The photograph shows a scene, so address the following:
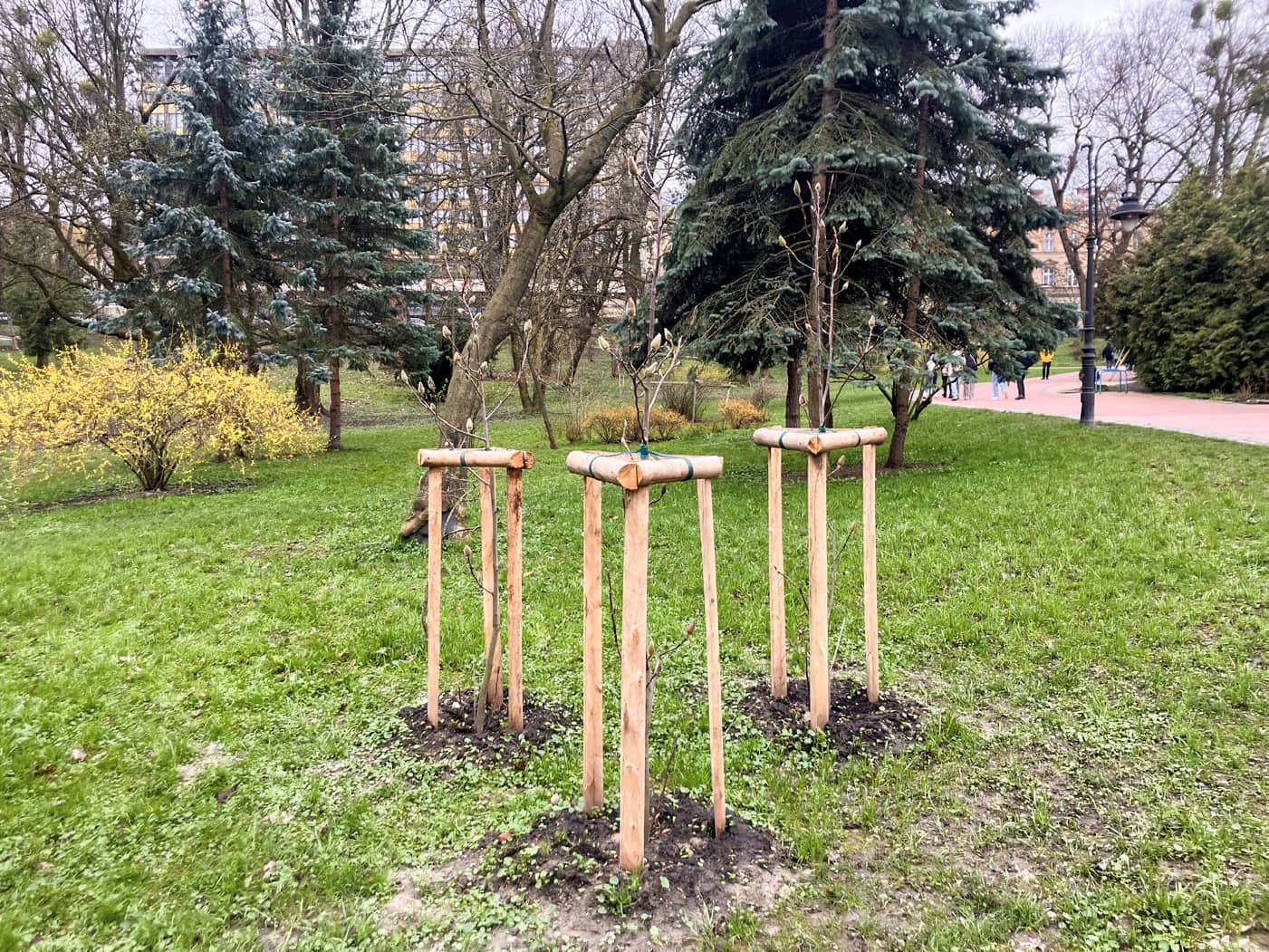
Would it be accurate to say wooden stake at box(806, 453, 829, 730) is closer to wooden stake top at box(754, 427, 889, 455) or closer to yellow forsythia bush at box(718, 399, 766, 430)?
wooden stake top at box(754, 427, 889, 455)

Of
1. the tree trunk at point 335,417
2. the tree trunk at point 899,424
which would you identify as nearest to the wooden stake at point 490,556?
the tree trunk at point 899,424

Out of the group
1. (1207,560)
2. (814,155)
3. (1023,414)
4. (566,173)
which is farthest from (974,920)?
(1023,414)

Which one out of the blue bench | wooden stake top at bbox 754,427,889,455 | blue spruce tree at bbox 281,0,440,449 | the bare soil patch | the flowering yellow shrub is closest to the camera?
wooden stake top at bbox 754,427,889,455

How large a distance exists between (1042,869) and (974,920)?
1.27 ft

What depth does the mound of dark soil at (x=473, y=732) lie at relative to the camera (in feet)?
9.71

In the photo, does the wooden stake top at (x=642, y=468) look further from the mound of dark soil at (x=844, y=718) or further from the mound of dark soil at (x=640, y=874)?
the mound of dark soil at (x=844, y=718)

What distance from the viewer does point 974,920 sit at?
201 centimetres

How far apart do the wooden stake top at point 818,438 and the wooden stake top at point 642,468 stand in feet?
2.30

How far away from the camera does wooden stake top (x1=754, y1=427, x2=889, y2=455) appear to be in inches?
112

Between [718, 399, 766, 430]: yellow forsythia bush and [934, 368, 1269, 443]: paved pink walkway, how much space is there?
5.59 m

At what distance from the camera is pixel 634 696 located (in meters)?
2.14

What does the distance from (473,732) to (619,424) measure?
11.2 metres

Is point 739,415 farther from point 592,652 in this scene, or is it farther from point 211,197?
point 592,652

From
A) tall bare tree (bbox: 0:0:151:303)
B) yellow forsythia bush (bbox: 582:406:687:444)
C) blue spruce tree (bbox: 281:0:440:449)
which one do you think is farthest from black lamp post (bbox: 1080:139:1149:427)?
tall bare tree (bbox: 0:0:151:303)
